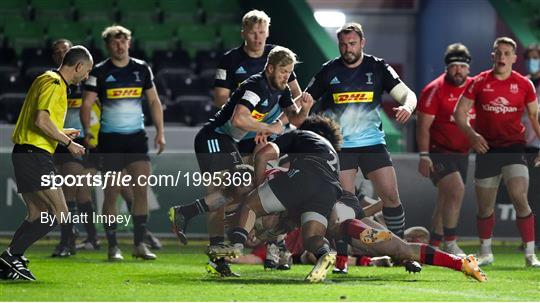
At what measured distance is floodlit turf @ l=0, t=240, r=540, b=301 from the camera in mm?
9172

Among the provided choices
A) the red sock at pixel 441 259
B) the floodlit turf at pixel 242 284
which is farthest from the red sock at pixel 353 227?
the red sock at pixel 441 259

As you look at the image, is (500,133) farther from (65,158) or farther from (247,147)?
(65,158)

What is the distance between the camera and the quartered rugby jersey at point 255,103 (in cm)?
1059

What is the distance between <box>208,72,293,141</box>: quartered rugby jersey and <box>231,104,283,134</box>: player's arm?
0.04 m

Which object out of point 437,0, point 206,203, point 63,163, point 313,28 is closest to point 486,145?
point 206,203

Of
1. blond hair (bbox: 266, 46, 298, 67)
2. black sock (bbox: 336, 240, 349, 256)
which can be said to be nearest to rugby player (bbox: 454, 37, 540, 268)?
black sock (bbox: 336, 240, 349, 256)

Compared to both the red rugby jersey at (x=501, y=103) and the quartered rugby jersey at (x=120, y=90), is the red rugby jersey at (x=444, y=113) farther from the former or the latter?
the quartered rugby jersey at (x=120, y=90)

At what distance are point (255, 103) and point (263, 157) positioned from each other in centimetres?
45

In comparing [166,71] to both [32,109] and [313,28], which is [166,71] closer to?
[313,28]

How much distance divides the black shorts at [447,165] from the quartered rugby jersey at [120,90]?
274cm

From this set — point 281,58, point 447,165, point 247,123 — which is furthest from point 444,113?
point 247,123

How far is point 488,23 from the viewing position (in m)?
19.6

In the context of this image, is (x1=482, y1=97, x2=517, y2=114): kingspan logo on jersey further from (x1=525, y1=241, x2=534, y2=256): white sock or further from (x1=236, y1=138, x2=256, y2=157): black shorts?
(x1=236, y1=138, x2=256, y2=157): black shorts

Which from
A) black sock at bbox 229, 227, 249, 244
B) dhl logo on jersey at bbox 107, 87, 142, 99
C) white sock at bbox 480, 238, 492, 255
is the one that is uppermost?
dhl logo on jersey at bbox 107, 87, 142, 99
